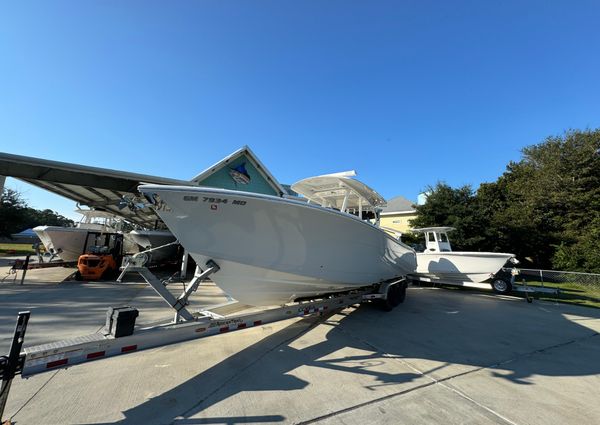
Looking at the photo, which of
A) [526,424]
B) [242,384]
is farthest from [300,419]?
[526,424]

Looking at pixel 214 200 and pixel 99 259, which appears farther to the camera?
pixel 99 259

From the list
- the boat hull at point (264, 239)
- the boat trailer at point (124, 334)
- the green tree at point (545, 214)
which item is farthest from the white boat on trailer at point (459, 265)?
the boat trailer at point (124, 334)

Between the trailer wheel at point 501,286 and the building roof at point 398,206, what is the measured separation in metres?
15.5

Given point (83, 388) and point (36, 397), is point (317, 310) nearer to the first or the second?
point (83, 388)

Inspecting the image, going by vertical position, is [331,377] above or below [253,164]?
below

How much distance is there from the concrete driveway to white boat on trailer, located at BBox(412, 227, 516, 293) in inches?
168

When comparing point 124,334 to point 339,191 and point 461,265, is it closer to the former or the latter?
point 339,191

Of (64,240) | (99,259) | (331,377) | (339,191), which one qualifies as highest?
(339,191)

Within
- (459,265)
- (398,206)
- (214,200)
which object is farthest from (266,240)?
(398,206)

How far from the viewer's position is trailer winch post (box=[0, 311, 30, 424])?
212 cm

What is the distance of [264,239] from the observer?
12.7 ft

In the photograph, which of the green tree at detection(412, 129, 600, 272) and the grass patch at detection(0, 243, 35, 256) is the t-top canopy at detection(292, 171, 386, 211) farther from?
the grass patch at detection(0, 243, 35, 256)

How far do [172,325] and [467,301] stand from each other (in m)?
9.12

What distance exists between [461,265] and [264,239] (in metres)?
9.43
